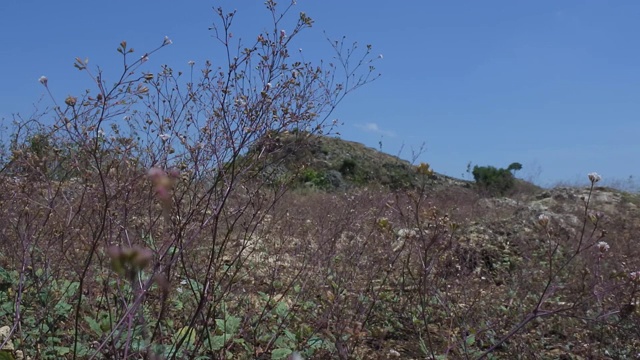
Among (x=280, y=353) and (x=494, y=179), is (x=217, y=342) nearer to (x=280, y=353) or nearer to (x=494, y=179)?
(x=280, y=353)

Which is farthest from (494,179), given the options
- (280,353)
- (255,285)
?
(280,353)

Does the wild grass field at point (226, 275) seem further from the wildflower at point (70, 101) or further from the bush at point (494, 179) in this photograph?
the bush at point (494, 179)

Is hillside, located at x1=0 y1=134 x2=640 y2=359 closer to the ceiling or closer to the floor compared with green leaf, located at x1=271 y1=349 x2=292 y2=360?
closer to the ceiling

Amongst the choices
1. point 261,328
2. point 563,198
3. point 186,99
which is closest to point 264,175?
point 186,99

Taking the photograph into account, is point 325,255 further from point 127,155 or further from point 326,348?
point 127,155

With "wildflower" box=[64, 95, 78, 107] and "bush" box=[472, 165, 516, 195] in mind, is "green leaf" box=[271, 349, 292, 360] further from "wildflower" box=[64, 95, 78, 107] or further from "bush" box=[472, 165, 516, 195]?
"bush" box=[472, 165, 516, 195]

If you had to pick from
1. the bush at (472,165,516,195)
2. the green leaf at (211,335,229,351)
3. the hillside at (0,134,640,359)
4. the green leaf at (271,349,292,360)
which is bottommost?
the green leaf at (211,335,229,351)

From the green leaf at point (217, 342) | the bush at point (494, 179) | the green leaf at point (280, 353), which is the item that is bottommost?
the green leaf at point (217, 342)

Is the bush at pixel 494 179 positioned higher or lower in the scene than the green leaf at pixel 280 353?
higher

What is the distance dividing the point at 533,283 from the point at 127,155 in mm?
2866

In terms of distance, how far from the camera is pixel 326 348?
111 inches

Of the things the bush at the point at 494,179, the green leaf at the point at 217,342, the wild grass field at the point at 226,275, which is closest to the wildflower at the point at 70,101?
the wild grass field at the point at 226,275

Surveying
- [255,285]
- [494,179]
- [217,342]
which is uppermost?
[494,179]

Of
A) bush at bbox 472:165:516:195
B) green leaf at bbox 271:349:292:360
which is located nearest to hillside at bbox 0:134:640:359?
green leaf at bbox 271:349:292:360
